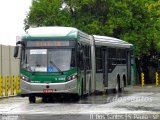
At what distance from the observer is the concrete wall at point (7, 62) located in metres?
37.7

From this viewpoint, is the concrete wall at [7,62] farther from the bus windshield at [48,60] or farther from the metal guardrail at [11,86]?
the bus windshield at [48,60]

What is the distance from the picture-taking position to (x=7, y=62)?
38.8 meters

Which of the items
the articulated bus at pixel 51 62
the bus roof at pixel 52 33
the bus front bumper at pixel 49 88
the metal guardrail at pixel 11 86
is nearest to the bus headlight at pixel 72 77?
the articulated bus at pixel 51 62

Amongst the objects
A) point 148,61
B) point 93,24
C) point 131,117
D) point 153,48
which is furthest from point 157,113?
point 148,61

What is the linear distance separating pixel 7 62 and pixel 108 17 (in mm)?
12193

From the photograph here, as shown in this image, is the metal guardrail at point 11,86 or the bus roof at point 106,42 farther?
the bus roof at point 106,42

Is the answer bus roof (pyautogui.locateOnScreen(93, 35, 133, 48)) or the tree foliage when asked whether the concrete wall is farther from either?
bus roof (pyautogui.locateOnScreen(93, 35, 133, 48))

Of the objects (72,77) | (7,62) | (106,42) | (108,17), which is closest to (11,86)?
(106,42)

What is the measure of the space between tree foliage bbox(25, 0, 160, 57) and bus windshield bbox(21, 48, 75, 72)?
2285cm

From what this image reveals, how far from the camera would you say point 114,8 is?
47062 millimetres

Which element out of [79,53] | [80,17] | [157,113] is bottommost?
[157,113]

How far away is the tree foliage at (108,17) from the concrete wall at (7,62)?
8.51 m

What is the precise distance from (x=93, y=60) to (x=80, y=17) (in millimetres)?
19890

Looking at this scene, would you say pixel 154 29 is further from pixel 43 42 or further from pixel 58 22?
pixel 43 42
